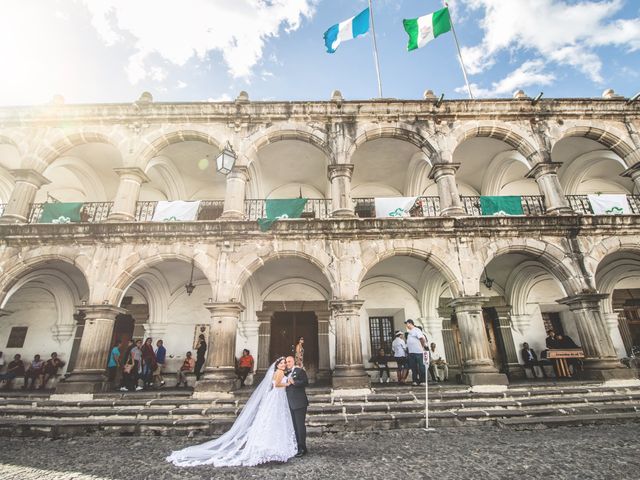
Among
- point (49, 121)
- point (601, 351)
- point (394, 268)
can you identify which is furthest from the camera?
point (394, 268)

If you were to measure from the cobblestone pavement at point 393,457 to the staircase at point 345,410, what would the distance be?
10.3 inches

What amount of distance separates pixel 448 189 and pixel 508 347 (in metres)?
6.70

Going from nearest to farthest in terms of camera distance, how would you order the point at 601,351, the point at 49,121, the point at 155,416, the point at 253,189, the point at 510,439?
the point at 510,439 < the point at 155,416 < the point at 601,351 < the point at 49,121 < the point at 253,189

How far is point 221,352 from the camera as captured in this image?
8453 millimetres

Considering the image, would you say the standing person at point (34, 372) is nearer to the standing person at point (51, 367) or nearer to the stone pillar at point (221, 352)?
the standing person at point (51, 367)

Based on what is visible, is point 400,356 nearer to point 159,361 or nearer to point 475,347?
point 475,347

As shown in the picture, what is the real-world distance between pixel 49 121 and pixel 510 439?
1591cm

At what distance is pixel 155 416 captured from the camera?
6.79 m

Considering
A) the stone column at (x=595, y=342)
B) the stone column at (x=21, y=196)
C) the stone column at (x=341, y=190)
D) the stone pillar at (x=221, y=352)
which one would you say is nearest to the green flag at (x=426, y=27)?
the stone column at (x=341, y=190)

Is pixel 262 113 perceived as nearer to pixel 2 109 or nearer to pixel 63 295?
pixel 2 109

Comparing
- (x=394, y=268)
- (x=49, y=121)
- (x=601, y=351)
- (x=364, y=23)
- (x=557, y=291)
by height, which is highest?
(x=364, y=23)

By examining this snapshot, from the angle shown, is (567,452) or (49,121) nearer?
(567,452)

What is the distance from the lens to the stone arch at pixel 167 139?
35.0ft

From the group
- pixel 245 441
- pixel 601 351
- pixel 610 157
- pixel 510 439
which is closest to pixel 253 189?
pixel 245 441
